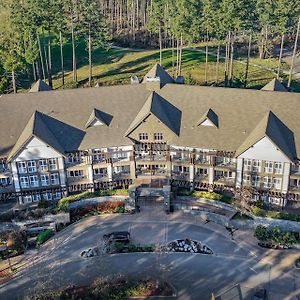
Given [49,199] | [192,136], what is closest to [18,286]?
[49,199]

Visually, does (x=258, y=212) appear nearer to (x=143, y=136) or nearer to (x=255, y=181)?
(x=255, y=181)

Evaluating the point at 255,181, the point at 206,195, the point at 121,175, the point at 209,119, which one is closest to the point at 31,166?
the point at 121,175

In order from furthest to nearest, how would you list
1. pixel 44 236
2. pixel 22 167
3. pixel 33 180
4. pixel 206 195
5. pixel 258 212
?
pixel 206 195 → pixel 33 180 → pixel 22 167 → pixel 258 212 → pixel 44 236

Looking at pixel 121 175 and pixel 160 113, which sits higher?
pixel 160 113

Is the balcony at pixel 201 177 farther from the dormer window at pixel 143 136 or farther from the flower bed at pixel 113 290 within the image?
the flower bed at pixel 113 290

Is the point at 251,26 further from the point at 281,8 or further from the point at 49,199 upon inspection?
the point at 49,199

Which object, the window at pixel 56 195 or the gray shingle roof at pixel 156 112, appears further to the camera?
the window at pixel 56 195

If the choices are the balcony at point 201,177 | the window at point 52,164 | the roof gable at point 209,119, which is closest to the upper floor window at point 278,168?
the balcony at point 201,177
